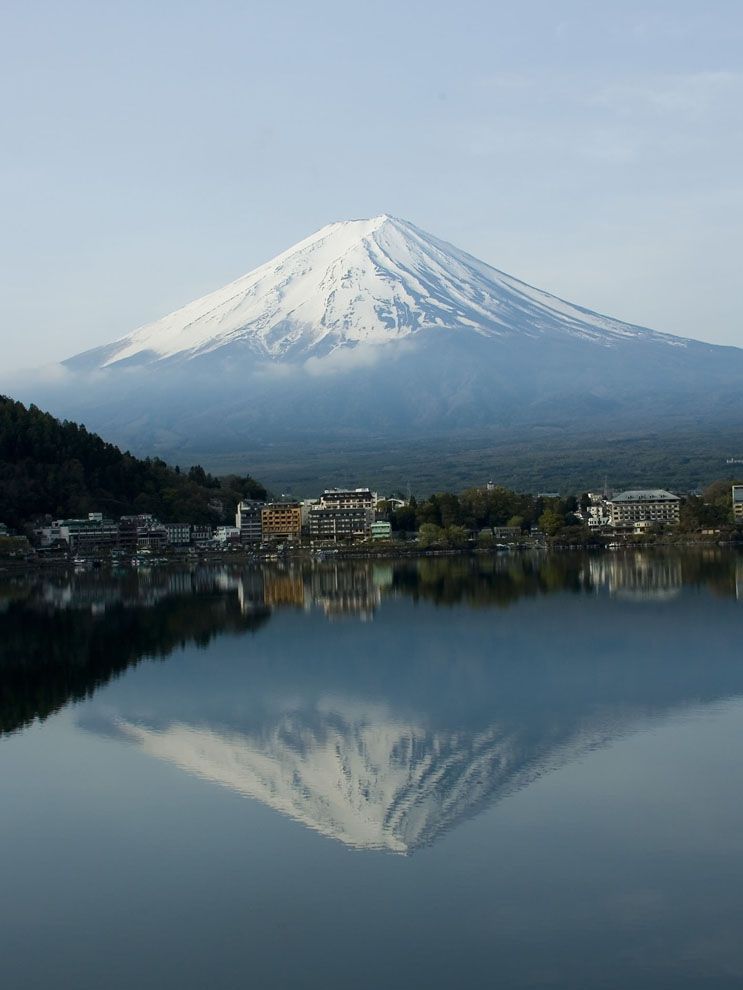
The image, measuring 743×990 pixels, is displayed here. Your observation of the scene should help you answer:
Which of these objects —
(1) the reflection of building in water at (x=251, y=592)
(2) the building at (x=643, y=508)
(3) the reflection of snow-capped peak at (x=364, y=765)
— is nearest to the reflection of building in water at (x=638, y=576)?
(1) the reflection of building in water at (x=251, y=592)

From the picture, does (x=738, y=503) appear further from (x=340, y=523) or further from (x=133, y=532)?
(x=133, y=532)

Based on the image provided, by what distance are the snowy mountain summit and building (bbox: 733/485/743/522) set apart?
51250 mm

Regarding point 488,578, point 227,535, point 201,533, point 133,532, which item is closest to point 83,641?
point 488,578

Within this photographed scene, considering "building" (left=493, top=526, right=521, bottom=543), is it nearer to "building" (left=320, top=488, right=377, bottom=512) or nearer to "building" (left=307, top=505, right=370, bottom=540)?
"building" (left=307, top=505, right=370, bottom=540)

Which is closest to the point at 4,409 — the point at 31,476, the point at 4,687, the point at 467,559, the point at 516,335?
the point at 31,476

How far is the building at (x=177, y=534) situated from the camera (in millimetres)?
32688

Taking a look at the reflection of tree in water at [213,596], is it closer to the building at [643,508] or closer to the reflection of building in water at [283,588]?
the reflection of building in water at [283,588]

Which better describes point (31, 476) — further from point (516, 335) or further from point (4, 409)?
point (516, 335)


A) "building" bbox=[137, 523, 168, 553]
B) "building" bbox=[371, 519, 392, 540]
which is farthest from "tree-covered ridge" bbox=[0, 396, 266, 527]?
"building" bbox=[371, 519, 392, 540]

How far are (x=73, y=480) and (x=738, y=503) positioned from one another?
1506 centimetres

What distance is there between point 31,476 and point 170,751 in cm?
2345

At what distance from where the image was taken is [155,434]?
240 ft

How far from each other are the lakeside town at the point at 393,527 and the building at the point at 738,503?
0.02 meters

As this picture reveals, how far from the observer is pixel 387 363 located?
3265 inches
